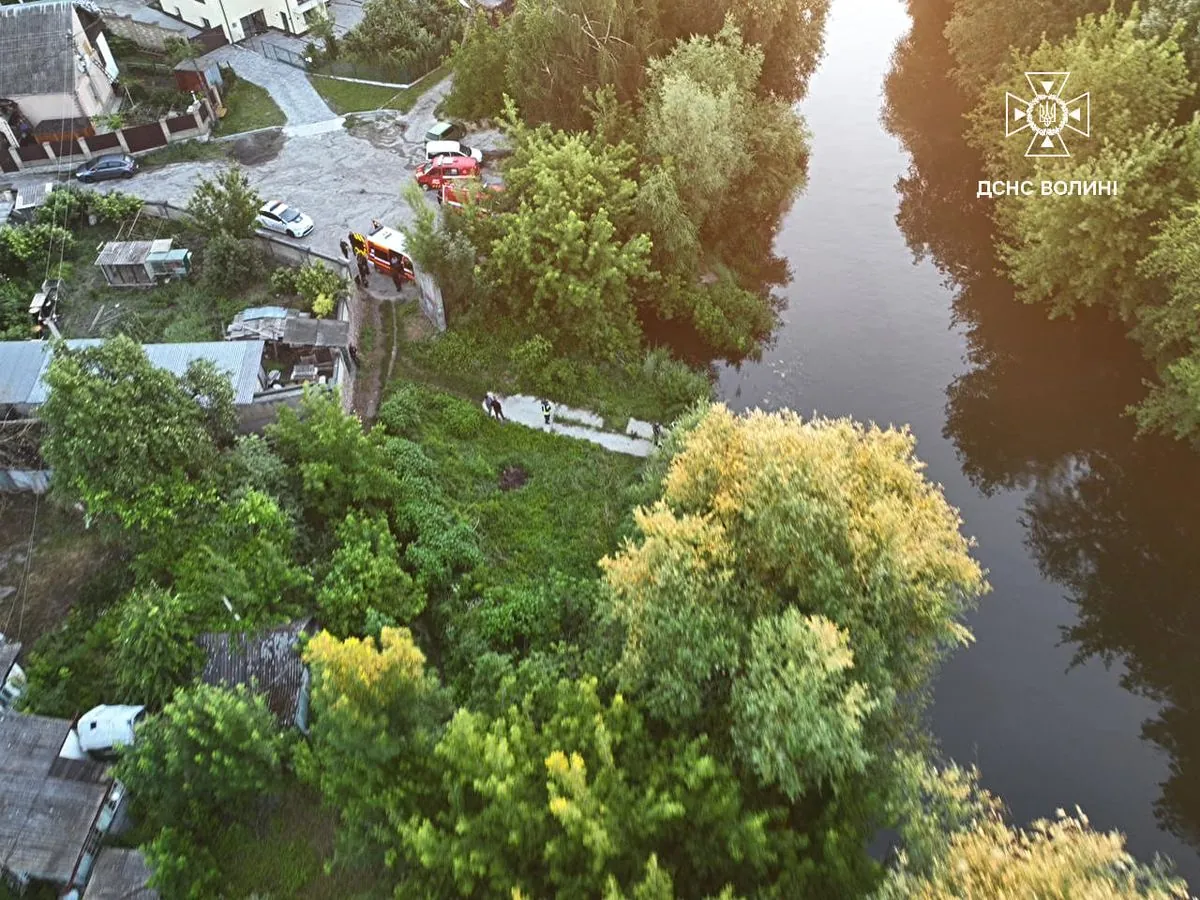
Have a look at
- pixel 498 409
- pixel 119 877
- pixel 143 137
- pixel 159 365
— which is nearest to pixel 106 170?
pixel 143 137

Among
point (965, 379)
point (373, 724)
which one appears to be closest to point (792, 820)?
point (373, 724)

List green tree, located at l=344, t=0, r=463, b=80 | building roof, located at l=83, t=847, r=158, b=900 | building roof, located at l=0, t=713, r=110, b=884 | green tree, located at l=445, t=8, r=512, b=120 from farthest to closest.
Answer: green tree, located at l=344, t=0, r=463, b=80
green tree, located at l=445, t=8, r=512, b=120
building roof, located at l=0, t=713, r=110, b=884
building roof, located at l=83, t=847, r=158, b=900

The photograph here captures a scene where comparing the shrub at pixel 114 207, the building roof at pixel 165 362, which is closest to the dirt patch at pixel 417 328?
the building roof at pixel 165 362

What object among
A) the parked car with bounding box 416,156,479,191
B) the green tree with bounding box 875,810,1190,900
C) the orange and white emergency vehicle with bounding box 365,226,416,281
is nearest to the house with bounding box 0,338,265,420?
the orange and white emergency vehicle with bounding box 365,226,416,281

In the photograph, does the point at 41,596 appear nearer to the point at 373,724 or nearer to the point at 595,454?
the point at 373,724

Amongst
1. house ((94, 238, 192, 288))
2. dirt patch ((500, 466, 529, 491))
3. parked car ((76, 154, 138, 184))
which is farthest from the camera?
A: parked car ((76, 154, 138, 184))

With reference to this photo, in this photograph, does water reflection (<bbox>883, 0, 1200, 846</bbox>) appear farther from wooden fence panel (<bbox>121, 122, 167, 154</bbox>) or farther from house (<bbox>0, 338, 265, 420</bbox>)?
wooden fence panel (<bbox>121, 122, 167, 154</bbox>)

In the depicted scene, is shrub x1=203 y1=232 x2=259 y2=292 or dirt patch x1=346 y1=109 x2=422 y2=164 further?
dirt patch x1=346 y1=109 x2=422 y2=164

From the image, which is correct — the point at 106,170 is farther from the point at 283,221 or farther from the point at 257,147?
the point at 283,221
